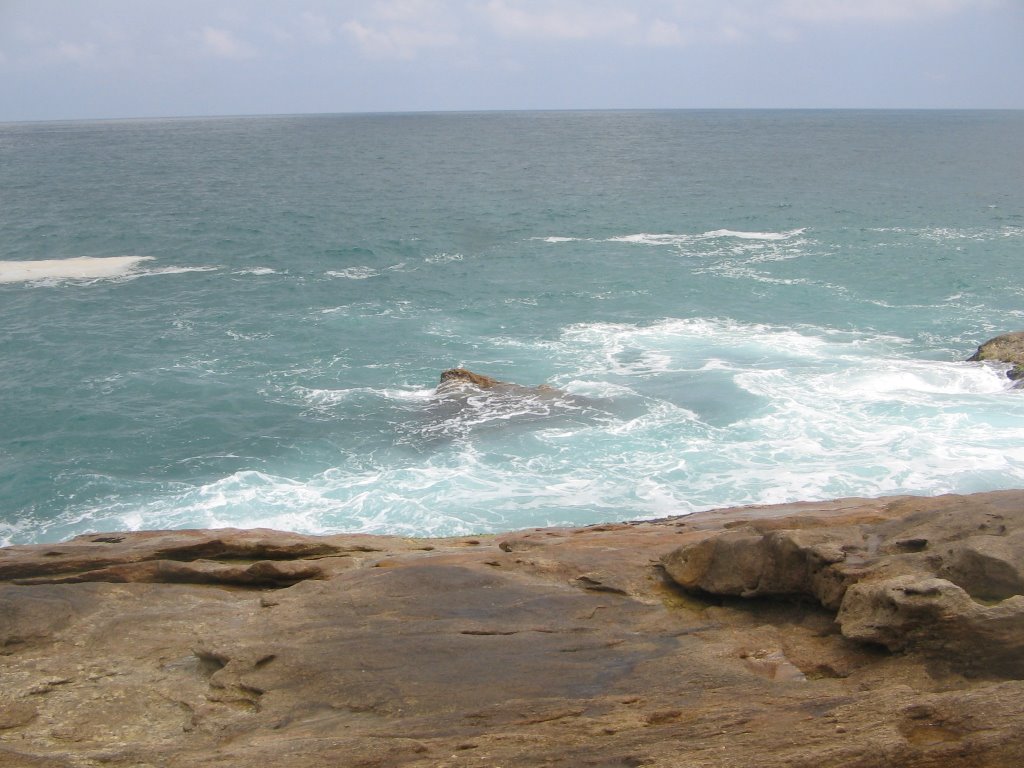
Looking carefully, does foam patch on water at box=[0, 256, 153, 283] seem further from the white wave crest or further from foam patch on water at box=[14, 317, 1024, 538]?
foam patch on water at box=[14, 317, 1024, 538]

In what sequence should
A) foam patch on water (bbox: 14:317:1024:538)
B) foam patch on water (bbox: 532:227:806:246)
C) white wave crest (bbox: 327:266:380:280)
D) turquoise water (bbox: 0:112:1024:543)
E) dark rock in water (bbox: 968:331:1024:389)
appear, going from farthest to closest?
foam patch on water (bbox: 532:227:806:246) → white wave crest (bbox: 327:266:380:280) → dark rock in water (bbox: 968:331:1024:389) → turquoise water (bbox: 0:112:1024:543) → foam patch on water (bbox: 14:317:1024:538)

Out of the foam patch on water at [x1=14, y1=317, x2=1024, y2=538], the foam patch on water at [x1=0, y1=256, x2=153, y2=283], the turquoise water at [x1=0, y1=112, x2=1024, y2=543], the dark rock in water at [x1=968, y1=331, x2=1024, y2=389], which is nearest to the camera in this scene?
the foam patch on water at [x1=14, y1=317, x2=1024, y2=538]

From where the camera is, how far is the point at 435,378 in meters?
34.5

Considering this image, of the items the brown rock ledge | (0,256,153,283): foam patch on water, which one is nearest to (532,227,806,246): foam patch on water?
(0,256,153,283): foam patch on water

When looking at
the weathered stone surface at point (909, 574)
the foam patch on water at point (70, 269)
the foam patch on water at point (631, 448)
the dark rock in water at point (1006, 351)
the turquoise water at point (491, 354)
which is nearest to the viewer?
the weathered stone surface at point (909, 574)

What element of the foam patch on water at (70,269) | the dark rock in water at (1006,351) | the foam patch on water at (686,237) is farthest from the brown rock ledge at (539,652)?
the foam patch on water at (686,237)

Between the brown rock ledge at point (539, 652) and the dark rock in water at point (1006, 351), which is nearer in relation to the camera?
the brown rock ledge at point (539, 652)

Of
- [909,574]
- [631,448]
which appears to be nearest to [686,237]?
[631,448]

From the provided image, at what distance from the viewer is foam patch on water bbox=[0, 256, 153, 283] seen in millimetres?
50625

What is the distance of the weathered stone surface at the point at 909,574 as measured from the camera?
10.3 m

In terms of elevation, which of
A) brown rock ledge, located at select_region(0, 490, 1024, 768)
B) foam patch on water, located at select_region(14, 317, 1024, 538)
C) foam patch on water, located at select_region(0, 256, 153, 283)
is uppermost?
foam patch on water, located at select_region(0, 256, 153, 283)

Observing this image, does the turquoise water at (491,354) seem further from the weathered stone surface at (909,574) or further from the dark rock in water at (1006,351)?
the weathered stone surface at (909,574)

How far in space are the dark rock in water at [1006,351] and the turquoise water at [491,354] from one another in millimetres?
865

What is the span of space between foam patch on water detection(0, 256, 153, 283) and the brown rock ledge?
1581 inches
